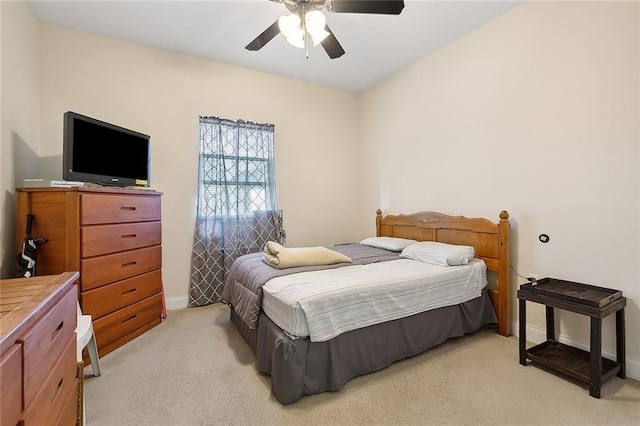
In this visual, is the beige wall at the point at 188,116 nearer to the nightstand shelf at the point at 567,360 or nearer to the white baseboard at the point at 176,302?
the white baseboard at the point at 176,302

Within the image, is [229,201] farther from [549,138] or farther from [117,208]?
[549,138]

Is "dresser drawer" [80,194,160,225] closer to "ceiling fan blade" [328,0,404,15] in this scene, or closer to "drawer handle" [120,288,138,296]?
"drawer handle" [120,288,138,296]

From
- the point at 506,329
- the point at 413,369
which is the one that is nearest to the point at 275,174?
the point at 413,369

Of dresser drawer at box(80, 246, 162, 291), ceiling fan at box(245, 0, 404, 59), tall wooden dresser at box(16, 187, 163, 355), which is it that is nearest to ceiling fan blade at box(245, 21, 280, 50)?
ceiling fan at box(245, 0, 404, 59)

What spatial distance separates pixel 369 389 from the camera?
5.99 ft

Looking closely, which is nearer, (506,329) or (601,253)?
(601,253)

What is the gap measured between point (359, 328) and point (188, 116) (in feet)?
9.81

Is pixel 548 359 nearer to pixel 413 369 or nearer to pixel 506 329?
pixel 506 329

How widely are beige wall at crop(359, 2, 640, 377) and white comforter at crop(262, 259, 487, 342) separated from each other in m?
0.69

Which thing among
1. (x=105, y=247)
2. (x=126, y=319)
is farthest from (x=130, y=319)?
(x=105, y=247)

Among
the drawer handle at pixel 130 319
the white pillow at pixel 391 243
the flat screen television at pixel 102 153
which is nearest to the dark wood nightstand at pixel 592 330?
the white pillow at pixel 391 243

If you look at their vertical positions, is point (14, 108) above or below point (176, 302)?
above

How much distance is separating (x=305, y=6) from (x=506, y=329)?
3090mm

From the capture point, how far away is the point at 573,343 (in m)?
2.24
